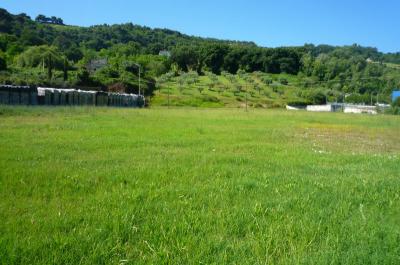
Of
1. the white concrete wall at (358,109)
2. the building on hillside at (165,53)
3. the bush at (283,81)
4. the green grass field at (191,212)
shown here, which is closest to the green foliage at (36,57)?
the white concrete wall at (358,109)

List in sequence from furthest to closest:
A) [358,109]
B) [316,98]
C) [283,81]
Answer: [283,81], [316,98], [358,109]

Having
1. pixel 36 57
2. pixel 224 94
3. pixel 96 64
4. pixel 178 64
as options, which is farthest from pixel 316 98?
pixel 36 57

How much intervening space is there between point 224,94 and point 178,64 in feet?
150

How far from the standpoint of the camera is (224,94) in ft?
337

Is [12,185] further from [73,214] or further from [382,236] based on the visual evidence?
[382,236]

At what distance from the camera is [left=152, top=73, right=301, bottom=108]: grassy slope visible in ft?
282

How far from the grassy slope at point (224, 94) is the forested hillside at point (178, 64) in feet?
1.60

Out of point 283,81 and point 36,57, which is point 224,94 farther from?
point 36,57

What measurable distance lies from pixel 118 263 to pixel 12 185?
346 cm

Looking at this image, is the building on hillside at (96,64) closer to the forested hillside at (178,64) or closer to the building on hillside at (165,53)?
the forested hillside at (178,64)

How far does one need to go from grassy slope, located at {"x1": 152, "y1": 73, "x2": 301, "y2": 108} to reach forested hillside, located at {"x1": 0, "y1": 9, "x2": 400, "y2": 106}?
49 centimetres

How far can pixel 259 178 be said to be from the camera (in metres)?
8.13

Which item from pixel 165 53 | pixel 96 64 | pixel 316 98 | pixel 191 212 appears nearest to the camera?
pixel 191 212

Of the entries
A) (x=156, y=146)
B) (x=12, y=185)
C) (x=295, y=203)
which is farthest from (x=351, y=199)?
(x=156, y=146)
